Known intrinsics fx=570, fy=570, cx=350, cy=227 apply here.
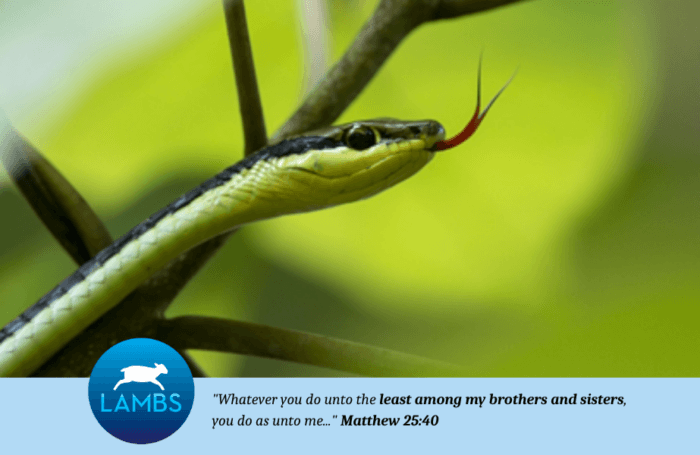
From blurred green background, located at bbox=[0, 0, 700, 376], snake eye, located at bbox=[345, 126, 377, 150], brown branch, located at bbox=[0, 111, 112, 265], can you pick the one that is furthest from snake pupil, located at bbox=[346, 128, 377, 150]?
brown branch, located at bbox=[0, 111, 112, 265]

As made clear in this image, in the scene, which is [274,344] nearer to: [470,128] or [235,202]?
[235,202]

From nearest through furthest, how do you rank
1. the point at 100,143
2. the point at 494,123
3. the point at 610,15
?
the point at 610,15, the point at 494,123, the point at 100,143

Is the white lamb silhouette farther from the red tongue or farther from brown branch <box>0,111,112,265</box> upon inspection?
the red tongue

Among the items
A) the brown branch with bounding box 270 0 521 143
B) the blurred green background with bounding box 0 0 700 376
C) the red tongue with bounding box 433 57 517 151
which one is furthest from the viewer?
the brown branch with bounding box 270 0 521 143

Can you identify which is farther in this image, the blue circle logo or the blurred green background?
the blue circle logo

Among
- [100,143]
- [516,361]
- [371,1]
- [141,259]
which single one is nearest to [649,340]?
[516,361]

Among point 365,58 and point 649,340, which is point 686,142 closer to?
point 649,340
